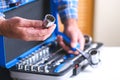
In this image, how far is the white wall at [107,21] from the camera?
1.68 metres

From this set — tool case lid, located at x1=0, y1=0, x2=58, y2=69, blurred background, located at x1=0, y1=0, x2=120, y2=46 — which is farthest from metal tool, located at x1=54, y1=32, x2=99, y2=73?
blurred background, located at x1=0, y1=0, x2=120, y2=46

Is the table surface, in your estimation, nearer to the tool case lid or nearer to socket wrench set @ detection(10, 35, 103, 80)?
socket wrench set @ detection(10, 35, 103, 80)

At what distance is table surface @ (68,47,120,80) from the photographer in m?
0.89

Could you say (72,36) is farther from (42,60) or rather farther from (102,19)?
(102,19)

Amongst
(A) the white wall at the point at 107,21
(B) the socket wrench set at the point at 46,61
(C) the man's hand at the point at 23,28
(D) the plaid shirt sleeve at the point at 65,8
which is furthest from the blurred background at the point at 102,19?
(C) the man's hand at the point at 23,28

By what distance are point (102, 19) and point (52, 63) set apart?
0.90 meters

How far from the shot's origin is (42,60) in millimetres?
896

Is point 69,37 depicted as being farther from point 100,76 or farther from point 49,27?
point 49,27

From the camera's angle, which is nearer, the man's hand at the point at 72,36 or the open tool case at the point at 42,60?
the open tool case at the point at 42,60

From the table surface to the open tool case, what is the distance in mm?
20

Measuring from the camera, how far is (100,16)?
67.1 inches

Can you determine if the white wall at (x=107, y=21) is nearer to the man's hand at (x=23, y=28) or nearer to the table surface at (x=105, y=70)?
the table surface at (x=105, y=70)

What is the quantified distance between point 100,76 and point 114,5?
868mm

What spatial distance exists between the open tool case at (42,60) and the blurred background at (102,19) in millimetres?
714
